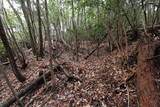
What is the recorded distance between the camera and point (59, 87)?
3.69 meters

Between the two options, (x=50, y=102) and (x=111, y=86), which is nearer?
(x=111, y=86)

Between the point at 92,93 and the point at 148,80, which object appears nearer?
the point at 148,80

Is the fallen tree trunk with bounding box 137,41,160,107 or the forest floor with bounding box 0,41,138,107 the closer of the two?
the fallen tree trunk with bounding box 137,41,160,107

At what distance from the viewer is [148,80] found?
6.65ft

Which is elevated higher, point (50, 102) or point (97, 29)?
point (97, 29)

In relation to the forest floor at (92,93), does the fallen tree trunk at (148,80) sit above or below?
above

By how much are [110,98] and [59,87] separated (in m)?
1.82

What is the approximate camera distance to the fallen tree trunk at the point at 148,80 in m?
1.71

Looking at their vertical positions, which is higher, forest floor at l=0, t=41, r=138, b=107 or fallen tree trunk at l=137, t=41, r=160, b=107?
fallen tree trunk at l=137, t=41, r=160, b=107

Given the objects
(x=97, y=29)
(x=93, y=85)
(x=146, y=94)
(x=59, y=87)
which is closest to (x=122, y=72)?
(x=93, y=85)

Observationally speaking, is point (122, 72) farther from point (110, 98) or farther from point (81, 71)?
point (81, 71)

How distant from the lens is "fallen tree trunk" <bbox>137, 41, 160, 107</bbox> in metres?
1.71

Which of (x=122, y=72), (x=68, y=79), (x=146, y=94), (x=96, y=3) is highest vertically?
(x=96, y=3)

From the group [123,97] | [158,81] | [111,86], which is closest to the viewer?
[158,81]
